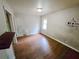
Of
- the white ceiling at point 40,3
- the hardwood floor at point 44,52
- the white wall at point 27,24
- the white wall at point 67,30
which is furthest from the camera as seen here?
the white wall at point 27,24

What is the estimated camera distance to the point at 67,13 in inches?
137

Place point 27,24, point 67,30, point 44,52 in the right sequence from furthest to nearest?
point 27,24 → point 67,30 → point 44,52

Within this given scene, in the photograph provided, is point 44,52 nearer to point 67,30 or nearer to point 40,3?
point 67,30

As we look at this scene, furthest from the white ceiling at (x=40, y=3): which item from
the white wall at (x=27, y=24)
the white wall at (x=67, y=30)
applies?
the white wall at (x=27, y=24)

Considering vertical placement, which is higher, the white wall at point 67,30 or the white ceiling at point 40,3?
the white ceiling at point 40,3

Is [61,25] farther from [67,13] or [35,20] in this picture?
[35,20]

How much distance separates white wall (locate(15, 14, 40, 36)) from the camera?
5596 millimetres

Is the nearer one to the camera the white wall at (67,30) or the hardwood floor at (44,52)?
the hardwood floor at (44,52)

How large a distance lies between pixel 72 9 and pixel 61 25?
107 cm

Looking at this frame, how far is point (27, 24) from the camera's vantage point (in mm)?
6008

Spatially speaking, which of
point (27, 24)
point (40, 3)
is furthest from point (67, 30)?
point (27, 24)

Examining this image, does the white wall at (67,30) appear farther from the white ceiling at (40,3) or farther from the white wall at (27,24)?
the white wall at (27,24)

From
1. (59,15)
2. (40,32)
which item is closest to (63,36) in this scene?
(59,15)

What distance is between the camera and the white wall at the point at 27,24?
5.60m
